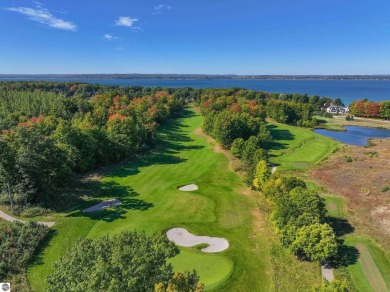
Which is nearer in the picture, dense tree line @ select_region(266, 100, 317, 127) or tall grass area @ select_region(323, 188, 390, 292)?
tall grass area @ select_region(323, 188, 390, 292)

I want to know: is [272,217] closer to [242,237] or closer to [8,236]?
[242,237]

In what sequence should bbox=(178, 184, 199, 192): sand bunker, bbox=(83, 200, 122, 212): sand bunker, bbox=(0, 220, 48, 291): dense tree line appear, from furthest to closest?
bbox=(178, 184, 199, 192): sand bunker, bbox=(83, 200, 122, 212): sand bunker, bbox=(0, 220, 48, 291): dense tree line

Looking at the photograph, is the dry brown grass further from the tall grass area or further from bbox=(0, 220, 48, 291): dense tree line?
bbox=(0, 220, 48, 291): dense tree line

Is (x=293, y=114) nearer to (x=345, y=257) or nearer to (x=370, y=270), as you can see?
(x=345, y=257)

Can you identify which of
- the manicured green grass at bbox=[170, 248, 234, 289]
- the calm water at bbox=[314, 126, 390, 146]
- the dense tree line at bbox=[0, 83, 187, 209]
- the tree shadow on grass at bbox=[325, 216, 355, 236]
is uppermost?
the dense tree line at bbox=[0, 83, 187, 209]

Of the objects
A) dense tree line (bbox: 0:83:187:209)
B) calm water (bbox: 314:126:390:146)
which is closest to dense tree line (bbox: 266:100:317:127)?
calm water (bbox: 314:126:390:146)

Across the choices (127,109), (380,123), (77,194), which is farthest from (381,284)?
(380,123)
